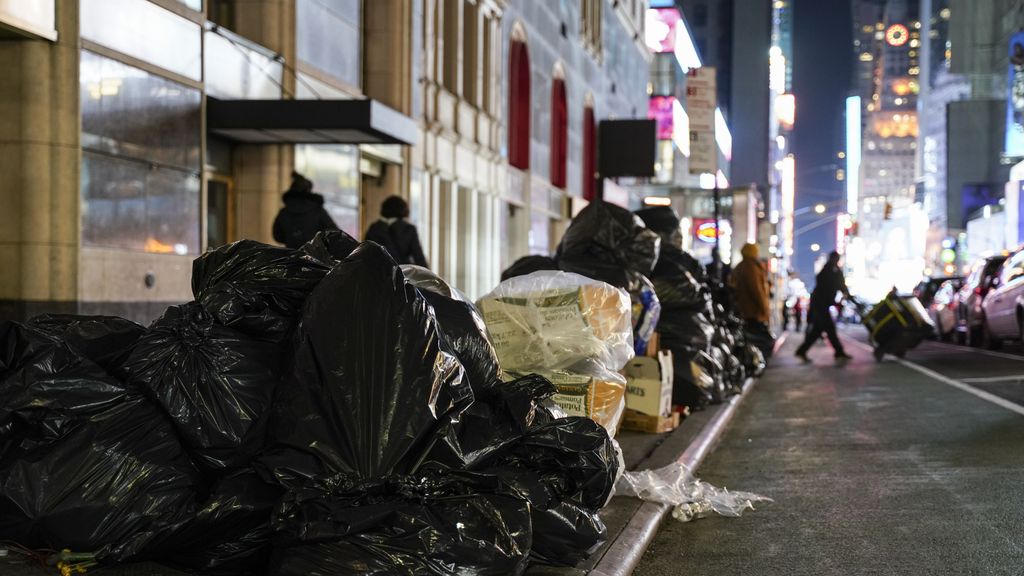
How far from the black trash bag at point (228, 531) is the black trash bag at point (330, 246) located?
4.06ft

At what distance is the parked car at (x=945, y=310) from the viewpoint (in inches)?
1075

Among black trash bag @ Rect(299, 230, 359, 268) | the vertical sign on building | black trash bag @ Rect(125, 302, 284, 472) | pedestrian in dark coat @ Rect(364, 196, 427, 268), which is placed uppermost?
the vertical sign on building

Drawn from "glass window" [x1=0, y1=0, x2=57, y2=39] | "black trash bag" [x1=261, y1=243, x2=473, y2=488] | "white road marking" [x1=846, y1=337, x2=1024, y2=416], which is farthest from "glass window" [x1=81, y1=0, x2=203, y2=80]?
"white road marking" [x1=846, y1=337, x2=1024, y2=416]

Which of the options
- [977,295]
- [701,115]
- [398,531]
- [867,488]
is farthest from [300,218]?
[977,295]

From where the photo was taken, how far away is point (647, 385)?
8.52 meters

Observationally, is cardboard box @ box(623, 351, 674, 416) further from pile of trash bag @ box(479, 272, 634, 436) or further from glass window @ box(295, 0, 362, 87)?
glass window @ box(295, 0, 362, 87)

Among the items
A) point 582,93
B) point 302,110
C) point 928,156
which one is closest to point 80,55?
point 302,110

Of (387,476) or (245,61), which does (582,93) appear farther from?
(387,476)

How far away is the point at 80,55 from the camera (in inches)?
404

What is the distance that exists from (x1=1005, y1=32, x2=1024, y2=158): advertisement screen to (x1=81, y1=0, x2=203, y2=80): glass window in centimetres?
5916

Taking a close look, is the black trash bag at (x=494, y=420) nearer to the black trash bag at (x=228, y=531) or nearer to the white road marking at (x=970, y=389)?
the black trash bag at (x=228, y=531)

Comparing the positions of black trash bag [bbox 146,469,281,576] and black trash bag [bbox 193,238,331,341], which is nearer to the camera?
black trash bag [bbox 146,469,281,576]

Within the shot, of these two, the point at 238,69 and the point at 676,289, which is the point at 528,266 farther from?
the point at 238,69

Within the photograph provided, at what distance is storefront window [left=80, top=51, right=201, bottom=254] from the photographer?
10.6 metres
